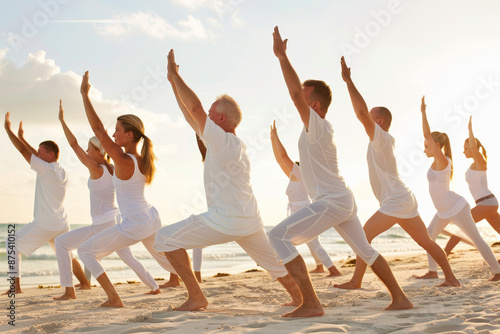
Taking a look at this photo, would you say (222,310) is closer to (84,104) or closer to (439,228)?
(84,104)

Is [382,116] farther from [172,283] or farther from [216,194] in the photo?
[172,283]

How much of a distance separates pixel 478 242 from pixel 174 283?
182 inches

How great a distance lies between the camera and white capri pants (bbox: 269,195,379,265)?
4.64 metres

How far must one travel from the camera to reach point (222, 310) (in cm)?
525

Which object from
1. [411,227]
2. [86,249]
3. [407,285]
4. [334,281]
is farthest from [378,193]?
[86,249]

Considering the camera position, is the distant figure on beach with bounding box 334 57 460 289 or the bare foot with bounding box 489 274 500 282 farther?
the bare foot with bounding box 489 274 500 282

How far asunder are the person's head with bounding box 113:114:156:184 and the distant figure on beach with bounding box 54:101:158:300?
92cm

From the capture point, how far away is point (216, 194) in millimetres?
5031

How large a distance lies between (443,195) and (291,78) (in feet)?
14.8

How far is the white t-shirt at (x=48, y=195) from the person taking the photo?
306 inches

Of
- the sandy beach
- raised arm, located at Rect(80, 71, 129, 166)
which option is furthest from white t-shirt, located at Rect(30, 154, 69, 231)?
raised arm, located at Rect(80, 71, 129, 166)

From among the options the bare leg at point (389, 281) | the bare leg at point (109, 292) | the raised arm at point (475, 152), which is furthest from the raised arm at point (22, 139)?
the raised arm at point (475, 152)

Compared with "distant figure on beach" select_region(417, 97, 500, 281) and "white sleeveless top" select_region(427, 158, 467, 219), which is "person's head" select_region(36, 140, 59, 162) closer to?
"distant figure on beach" select_region(417, 97, 500, 281)

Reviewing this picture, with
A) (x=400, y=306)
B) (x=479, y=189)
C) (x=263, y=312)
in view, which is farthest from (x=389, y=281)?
(x=479, y=189)
